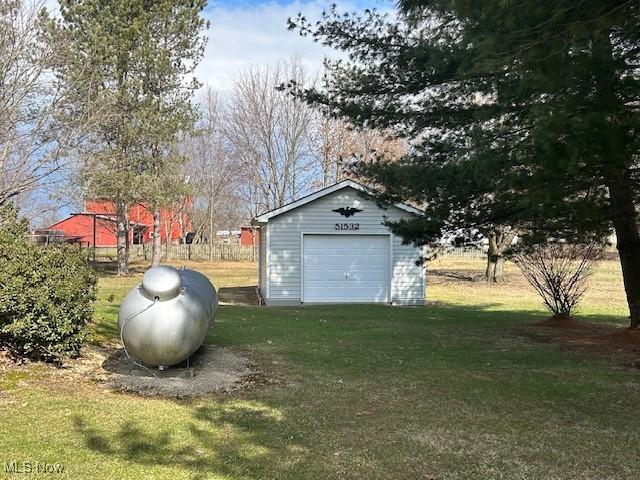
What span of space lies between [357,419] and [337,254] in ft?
41.1

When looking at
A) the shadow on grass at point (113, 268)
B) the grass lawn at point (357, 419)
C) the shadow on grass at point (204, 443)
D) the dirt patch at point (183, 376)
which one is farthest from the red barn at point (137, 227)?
the shadow on grass at point (204, 443)

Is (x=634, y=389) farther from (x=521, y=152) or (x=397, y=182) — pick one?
(x=397, y=182)

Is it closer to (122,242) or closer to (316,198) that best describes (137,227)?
(122,242)

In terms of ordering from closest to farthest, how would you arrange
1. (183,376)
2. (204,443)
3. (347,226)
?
(204,443) < (183,376) < (347,226)

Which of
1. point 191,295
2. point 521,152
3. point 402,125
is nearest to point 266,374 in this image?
point 191,295

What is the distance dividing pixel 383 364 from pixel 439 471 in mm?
3625

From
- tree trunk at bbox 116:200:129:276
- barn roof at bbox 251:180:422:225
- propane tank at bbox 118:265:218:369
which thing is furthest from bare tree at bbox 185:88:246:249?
propane tank at bbox 118:265:218:369

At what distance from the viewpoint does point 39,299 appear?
20.0 feet

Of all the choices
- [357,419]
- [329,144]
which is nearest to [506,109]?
[357,419]

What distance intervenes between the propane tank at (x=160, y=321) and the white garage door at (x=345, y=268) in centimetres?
1118

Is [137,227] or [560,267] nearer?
[560,267]

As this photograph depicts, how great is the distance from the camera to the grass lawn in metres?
4.05

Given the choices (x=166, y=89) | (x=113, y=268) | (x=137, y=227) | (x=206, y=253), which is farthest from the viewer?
(x=137, y=227)

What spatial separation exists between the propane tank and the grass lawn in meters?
0.61
